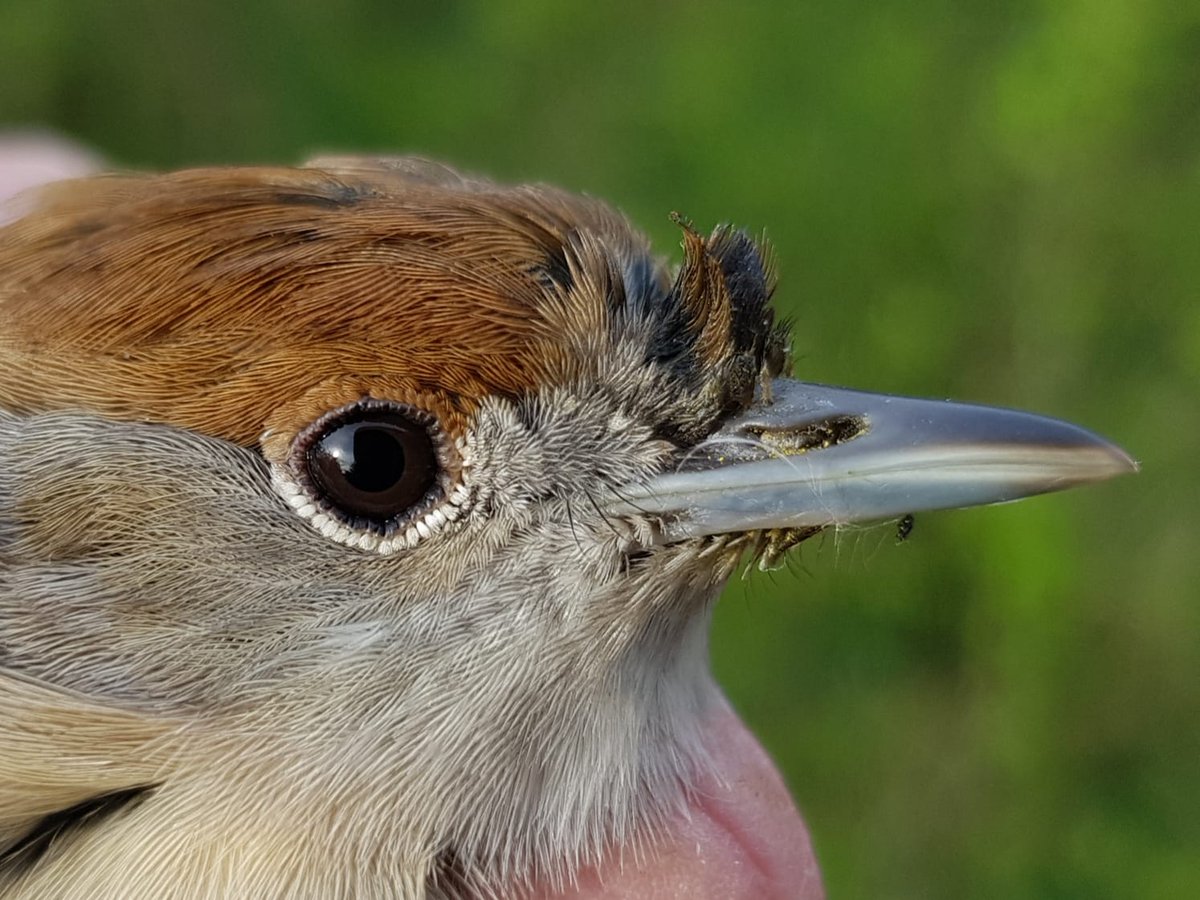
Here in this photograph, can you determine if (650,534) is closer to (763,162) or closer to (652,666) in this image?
(652,666)

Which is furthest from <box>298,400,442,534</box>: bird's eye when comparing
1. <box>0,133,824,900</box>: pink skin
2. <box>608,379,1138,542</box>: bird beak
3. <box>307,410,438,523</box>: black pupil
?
<box>0,133,824,900</box>: pink skin

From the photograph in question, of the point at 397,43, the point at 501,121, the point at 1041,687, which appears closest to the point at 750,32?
the point at 501,121

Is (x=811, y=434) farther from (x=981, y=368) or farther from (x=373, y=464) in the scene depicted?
(x=981, y=368)

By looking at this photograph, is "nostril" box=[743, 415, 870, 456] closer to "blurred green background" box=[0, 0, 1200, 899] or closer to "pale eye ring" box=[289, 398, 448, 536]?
"pale eye ring" box=[289, 398, 448, 536]

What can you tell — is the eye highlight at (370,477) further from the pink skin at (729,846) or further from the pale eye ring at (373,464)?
the pink skin at (729,846)

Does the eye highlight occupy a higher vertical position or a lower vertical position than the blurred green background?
lower

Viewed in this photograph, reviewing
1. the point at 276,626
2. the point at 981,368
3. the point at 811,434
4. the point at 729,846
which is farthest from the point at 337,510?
the point at 981,368

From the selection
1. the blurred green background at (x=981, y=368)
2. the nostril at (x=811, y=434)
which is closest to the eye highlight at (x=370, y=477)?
the nostril at (x=811, y=434)
